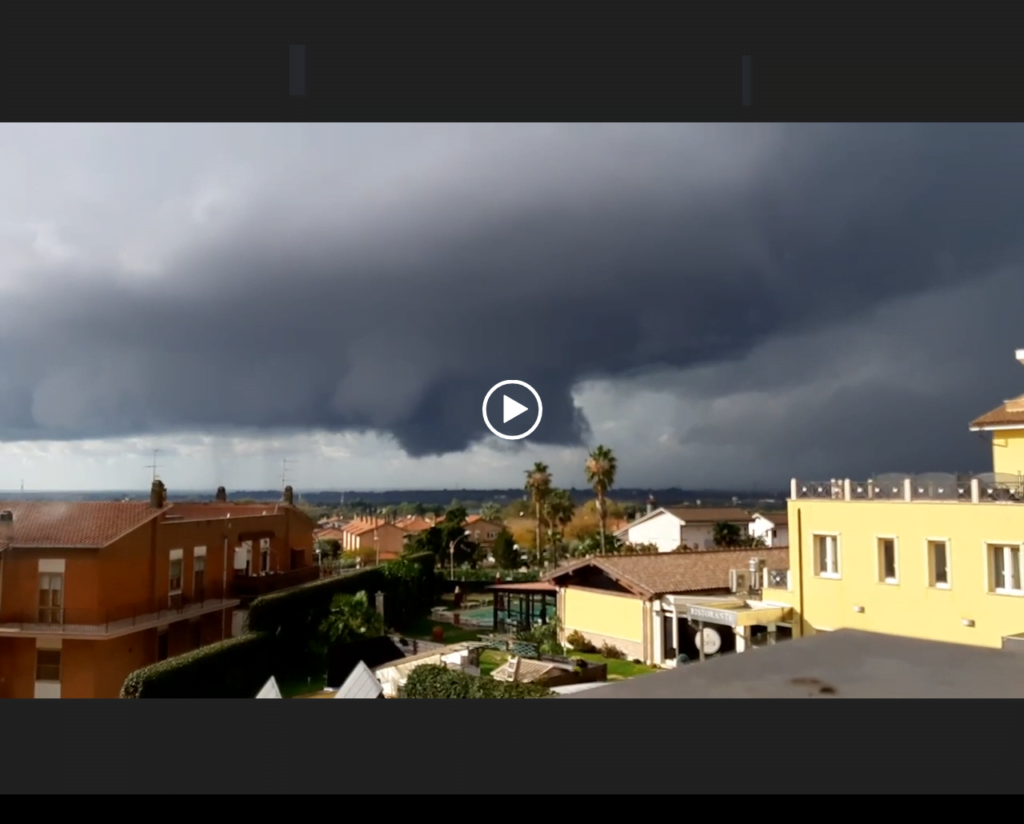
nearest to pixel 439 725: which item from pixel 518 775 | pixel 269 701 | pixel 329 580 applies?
pixel 518 775

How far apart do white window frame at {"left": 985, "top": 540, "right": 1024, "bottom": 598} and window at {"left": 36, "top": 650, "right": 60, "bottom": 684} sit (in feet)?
17.3

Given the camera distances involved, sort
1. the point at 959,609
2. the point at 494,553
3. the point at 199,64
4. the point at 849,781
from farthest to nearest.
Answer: the point at 494,553 → the point at 959,609 → the point at 199,64 → the point at 849,781

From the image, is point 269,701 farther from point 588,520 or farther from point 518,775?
point 588,520

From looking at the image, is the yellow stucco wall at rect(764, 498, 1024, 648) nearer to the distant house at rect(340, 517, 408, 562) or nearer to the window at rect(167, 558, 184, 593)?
the distant house at rect(340, 517, 408, 562)

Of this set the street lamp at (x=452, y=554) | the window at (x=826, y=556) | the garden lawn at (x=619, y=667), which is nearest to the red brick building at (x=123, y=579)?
the street lamp at (x=452, y=554)

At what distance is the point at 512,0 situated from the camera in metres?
3.66

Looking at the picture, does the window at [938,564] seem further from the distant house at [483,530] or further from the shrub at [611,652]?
the distant house at [483,530]

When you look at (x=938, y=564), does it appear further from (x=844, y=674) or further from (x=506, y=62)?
(x=506, y=62)

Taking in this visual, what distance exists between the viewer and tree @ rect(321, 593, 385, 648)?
428 centimetres

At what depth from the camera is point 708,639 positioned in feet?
15.6

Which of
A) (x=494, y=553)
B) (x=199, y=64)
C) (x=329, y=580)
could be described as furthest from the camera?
(x=494, y=553)

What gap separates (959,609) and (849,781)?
5.05 ft

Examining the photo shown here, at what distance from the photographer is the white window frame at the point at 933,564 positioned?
14.1 feet

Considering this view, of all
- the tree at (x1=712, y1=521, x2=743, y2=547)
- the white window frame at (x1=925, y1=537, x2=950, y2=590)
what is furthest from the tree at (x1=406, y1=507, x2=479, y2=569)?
the white window frame at (x1=925, y1=537, x2=950, y2=590)
